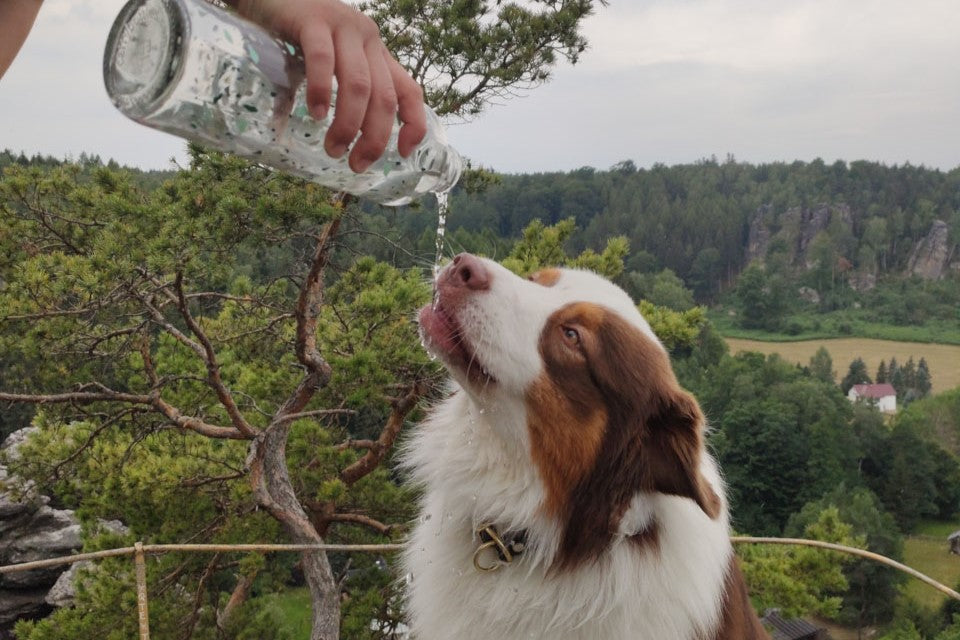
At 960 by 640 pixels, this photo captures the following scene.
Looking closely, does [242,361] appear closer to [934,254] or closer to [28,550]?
[28,550]

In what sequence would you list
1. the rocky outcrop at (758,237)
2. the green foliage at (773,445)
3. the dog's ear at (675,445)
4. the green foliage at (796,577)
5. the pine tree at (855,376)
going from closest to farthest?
the dog's ear at (675,445) < the green foliage at (796,577) < the green foliage at (773,445) < the pine tree at (855,376) < the rocky outcrop at (758,237)

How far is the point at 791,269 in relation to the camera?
300 ft

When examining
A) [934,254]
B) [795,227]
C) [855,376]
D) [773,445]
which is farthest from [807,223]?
[773,445]

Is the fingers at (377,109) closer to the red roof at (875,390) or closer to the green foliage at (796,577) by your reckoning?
the green foliage at (796,577)

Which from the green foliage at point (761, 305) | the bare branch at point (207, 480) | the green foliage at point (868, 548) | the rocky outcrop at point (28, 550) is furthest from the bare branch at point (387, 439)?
the green foliage at point (761, 305)

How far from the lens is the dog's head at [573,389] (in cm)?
224

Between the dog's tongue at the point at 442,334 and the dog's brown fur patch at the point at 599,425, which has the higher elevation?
the dog's tongue at the point at 442,334

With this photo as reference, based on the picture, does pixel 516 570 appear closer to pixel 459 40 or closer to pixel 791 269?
pixel 459 40

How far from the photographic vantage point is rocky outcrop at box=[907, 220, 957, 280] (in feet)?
292

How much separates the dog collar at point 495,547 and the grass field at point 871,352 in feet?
218

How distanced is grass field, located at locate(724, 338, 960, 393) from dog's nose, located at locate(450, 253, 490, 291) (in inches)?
2629

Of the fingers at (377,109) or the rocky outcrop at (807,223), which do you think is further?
the rocky outcrop at (807,223)

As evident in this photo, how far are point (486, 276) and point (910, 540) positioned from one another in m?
45.5

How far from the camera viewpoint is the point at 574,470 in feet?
7.61
